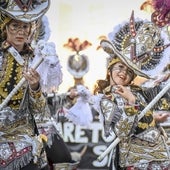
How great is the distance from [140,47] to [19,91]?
1101 mm

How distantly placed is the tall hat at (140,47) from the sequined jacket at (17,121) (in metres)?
0.87

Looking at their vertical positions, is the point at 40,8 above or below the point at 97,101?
above

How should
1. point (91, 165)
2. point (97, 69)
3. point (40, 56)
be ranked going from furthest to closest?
point (91, 165)
point (97, 69)
point (40, 56)

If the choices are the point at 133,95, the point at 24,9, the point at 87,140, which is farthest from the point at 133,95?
the point at 87,140

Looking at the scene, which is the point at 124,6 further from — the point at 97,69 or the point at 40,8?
the point at 40,8

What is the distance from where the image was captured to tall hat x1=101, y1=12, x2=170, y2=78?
4.71 m

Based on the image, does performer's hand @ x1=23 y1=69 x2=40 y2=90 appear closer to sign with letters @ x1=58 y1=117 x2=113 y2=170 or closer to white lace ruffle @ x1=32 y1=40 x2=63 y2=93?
white lace ruffle @ x1=32 y1=40 x2=63 y2=93

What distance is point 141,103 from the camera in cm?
468

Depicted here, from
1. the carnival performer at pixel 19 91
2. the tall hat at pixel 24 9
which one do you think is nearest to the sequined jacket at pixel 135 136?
the carnival performer at pixel 19 91

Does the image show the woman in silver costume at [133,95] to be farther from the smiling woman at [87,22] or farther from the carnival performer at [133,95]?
the smiling woman at [87,22]

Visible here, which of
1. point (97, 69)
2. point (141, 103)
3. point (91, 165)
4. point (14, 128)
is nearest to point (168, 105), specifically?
point (141, 103)

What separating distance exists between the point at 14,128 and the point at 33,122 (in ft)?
0.60

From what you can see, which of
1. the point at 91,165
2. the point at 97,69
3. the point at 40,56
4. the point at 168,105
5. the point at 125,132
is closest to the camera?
the point at 40,56

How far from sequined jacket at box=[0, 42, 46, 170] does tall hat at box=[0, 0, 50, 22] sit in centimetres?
30
